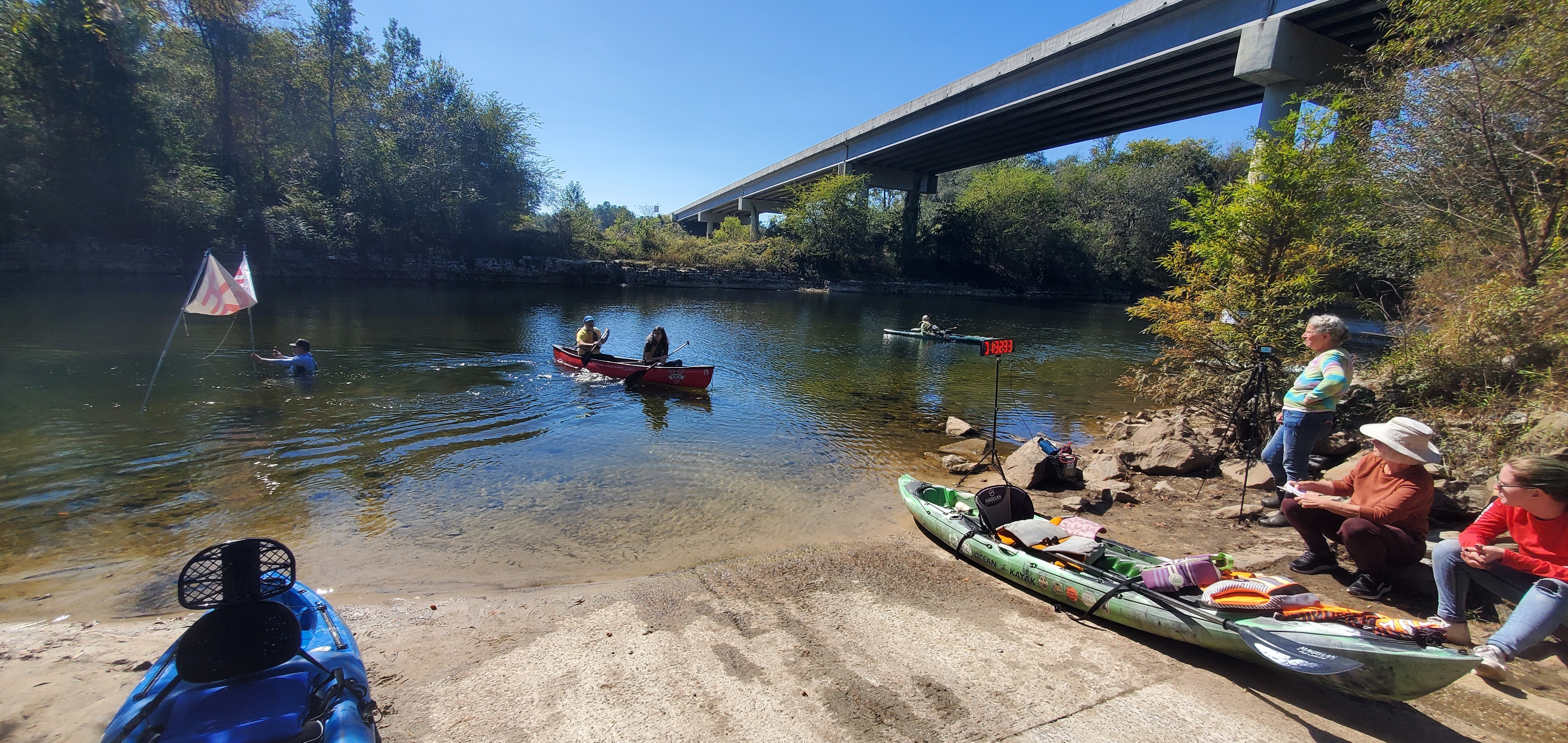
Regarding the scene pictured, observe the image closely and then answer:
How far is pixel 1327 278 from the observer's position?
1039 cm

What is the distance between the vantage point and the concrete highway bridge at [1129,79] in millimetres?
19500

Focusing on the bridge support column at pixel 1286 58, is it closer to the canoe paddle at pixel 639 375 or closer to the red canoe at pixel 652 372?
the red canoe at pixel 652 372

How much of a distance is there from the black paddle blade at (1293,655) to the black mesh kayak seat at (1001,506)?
210 centimetres

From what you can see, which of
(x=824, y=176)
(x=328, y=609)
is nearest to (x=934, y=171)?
(x=824, y=176)

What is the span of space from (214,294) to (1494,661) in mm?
15532

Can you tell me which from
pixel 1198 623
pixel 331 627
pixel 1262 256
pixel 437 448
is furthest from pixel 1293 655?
pixel 437 448

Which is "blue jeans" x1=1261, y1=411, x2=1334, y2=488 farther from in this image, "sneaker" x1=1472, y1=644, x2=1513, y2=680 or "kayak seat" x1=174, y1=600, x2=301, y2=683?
"kayak seat" x1=174, y1=600, x2=301, y2=683

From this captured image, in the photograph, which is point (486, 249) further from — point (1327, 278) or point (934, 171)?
point (1327, 278)

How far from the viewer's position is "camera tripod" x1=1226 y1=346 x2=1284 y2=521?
735 centimetres

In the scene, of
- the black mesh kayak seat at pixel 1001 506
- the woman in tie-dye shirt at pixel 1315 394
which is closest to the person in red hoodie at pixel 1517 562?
the woman in tie-dye shirt at pixel 1315 394

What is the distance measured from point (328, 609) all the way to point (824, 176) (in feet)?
195

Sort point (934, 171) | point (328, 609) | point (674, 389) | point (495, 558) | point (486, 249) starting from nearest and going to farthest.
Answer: point (328, 609), point (495, 558), point (674, 389), point (486, 249), point (934, 171)

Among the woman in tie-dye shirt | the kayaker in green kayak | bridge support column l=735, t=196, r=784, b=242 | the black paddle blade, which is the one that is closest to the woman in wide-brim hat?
the woman in tie-dye shirt

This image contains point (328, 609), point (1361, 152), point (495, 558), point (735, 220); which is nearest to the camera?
point (328, 609)
